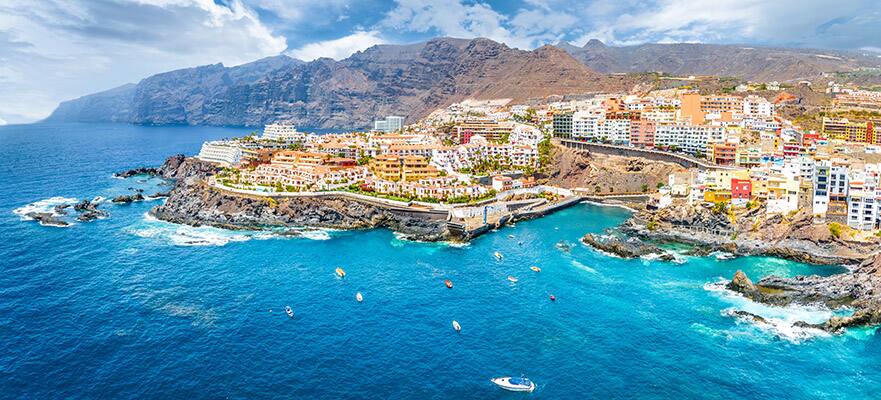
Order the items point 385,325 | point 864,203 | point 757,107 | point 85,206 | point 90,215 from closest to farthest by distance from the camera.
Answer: point 385,325, point 864,203, point 90,215, point 85,206, point 757,107

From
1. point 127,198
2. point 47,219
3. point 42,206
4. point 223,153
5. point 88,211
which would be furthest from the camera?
point 223,153

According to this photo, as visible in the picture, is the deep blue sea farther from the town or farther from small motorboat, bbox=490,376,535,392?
the town

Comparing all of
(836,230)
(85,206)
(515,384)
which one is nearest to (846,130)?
(836,230)

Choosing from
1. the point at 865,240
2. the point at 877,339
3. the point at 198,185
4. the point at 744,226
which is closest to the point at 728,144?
the point at 744,226

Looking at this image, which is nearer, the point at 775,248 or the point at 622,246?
the point at 775,248

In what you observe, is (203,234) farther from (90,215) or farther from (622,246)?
(622,246)

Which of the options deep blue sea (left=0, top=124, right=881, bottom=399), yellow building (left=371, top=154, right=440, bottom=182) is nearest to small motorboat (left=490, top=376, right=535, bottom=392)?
deep blue sea (left=0, top=124, right=881, bottom=399)

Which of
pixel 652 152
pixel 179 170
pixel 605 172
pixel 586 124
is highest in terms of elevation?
pixel 586 124

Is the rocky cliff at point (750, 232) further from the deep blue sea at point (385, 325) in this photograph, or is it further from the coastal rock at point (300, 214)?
the coastal rock at point (300, 214)
